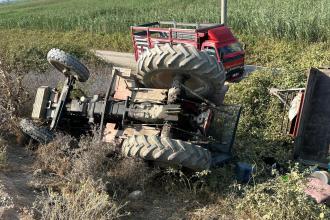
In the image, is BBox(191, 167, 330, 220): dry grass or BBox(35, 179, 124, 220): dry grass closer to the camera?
BBox(35, 179, 124, 220): dry grass

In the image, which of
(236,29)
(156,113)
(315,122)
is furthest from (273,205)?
(236,29)

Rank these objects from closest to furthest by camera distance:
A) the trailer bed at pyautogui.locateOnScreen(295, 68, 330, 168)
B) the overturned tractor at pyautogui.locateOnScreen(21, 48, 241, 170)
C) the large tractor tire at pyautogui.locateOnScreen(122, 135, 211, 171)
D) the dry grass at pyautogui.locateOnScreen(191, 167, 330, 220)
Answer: the dry grass at pyautogui.locateOnScreen(191, 167, 330, 220)
the large tractor tire at pyautogui.locateOnScreen(122, 135, 211, 171)
the overturned tractor at pyautogui.locateOnScreen(21, 48, 241, 170)
the trailer bed at pyautogui.locateOnScreen(295, 68, 330, 168)

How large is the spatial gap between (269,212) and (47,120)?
4.17 m

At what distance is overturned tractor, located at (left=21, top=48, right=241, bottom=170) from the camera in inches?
238

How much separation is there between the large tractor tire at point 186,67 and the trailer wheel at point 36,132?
1.64 meters

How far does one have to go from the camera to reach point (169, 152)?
19.2ft

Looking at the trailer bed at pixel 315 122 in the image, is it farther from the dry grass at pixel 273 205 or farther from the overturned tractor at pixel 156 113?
the dry grass at pixel 273 205

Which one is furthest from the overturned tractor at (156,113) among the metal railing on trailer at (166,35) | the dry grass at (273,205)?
the metal railing on trailer at (166,35)

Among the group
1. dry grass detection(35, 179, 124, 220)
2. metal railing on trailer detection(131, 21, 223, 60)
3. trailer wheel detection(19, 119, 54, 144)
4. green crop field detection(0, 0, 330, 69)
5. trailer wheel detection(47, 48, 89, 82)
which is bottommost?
green crop field detection(0, 0, 330, 69)

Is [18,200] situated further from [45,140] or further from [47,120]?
[47,120]

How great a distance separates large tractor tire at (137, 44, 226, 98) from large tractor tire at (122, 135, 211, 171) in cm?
102

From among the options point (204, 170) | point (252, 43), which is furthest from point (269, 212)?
point (252, 43)

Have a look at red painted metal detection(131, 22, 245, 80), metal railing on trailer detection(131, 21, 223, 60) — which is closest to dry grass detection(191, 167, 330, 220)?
red painted metal detection(131, 22, 245, 80)

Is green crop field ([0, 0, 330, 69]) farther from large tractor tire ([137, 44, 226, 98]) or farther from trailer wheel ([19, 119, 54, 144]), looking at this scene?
large tractor tire ([137, 44, 226, 98])
